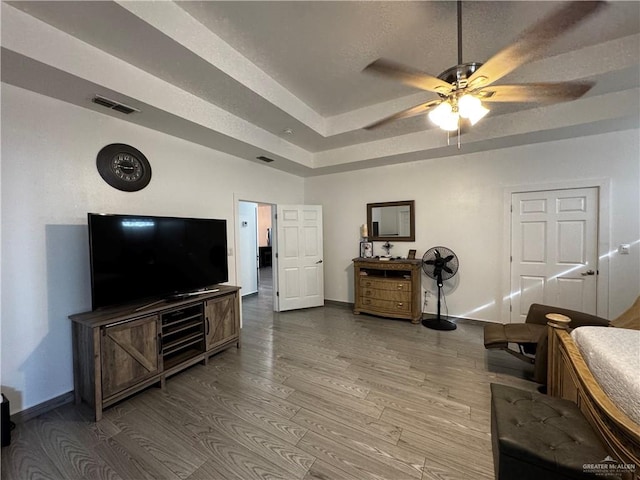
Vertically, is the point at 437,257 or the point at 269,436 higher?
the point at 437,257

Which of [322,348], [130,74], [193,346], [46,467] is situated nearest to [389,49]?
A: [130,74]

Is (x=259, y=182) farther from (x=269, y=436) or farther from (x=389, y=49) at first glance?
(x=269, y=436)

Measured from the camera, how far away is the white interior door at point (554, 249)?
3.21 m

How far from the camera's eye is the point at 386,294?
4.11 m

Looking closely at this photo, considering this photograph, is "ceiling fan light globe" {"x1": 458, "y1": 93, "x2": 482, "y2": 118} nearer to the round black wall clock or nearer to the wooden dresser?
the wooden dresser

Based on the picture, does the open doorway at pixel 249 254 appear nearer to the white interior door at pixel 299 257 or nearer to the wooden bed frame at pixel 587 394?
the white interior door at pixel 299 257

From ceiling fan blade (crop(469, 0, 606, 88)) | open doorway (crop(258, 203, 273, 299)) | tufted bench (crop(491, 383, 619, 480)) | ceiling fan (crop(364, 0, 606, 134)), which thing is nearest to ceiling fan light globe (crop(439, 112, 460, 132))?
ceiling fan (crop(364, 0, 606, 134))

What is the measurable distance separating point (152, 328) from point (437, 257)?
3682 millimetres

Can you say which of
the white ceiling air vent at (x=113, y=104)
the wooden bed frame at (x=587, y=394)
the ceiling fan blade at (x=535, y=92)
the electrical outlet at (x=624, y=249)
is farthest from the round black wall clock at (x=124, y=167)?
the electrical outlet at (x=624, y=249)

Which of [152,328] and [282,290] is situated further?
[282,290]

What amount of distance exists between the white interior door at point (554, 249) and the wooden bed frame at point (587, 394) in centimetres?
194

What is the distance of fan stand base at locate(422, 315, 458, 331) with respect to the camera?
3701mm

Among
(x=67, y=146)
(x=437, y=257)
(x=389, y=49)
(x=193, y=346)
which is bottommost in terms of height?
(x=193, y=346)

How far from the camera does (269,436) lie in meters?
1.79
